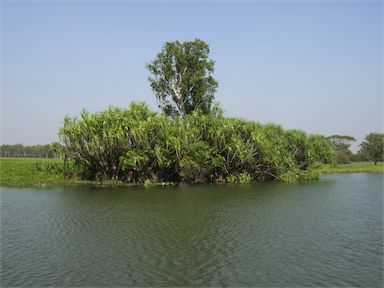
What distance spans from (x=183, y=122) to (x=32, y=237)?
27.3m

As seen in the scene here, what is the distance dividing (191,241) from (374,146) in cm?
8005

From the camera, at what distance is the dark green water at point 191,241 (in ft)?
40.8

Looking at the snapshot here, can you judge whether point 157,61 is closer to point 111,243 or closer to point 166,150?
point 166,150

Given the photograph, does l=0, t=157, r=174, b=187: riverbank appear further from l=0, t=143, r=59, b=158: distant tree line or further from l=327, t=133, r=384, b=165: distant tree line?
l=0, t=143, r=59, b=158: distant tree line

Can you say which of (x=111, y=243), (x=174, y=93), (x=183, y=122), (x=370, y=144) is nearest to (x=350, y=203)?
(x=111, y=243)

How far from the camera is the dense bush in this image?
38188 mm

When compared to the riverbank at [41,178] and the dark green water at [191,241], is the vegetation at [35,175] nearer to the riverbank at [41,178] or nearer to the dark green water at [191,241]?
the riverbank at [41,178]

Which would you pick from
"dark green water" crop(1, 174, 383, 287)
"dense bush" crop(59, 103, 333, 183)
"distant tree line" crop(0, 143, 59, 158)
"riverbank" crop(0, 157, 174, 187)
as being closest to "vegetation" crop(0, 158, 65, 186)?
"riverbank" crop(0, 157, 174, 187)

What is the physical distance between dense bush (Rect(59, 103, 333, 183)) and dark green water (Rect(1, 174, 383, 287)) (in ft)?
33.9


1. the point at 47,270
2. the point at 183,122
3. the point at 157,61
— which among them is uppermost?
the point at 157,61

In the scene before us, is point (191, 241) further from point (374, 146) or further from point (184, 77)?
point (374, 146)

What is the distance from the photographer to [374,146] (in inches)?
3337

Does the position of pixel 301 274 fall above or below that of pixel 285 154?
below

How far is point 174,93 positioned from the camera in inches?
2084
